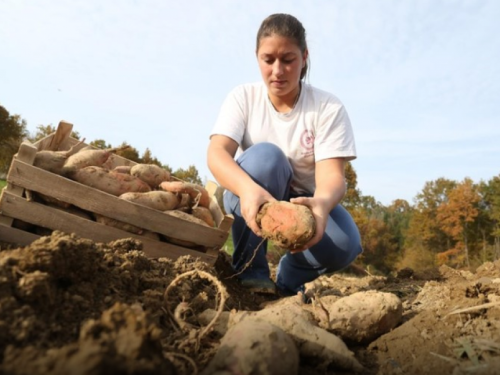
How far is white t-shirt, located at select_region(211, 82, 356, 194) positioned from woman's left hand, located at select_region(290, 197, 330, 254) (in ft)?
2.36

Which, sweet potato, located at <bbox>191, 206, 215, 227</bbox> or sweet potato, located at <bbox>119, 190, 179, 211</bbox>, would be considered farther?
sweet potato, located at <bbox>191, 206, 215, 227</bbox>

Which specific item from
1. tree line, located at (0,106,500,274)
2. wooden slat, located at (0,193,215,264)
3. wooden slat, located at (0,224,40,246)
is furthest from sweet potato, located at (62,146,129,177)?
tree line, located at (0,106,500,274)

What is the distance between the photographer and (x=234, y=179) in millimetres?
2709

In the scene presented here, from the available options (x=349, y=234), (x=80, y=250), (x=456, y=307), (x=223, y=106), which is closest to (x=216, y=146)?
(x=223, y=106)

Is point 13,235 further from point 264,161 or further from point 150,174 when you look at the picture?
point 264,161

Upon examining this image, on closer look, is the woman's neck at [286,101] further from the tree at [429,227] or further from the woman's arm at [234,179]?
the tree at [429,227]

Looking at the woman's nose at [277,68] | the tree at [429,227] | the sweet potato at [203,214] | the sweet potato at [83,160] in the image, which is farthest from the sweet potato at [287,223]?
the tree at [429,227]

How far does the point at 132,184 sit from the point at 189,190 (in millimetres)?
487

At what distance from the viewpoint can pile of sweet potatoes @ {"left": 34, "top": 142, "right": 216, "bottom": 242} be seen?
3.06 m

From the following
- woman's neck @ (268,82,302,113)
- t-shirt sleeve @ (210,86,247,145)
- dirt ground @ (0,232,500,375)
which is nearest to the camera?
dirt ground @ (0,232,500,375)

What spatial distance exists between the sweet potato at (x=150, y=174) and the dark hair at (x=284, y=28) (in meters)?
1.35

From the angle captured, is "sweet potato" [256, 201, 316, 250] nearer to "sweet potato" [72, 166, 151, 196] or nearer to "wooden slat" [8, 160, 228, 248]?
Answer: "wooden slat" [8, 160, 228, 248]

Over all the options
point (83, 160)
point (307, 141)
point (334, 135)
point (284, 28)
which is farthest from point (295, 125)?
point (83, 160)

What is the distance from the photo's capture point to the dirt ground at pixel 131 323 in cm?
101
